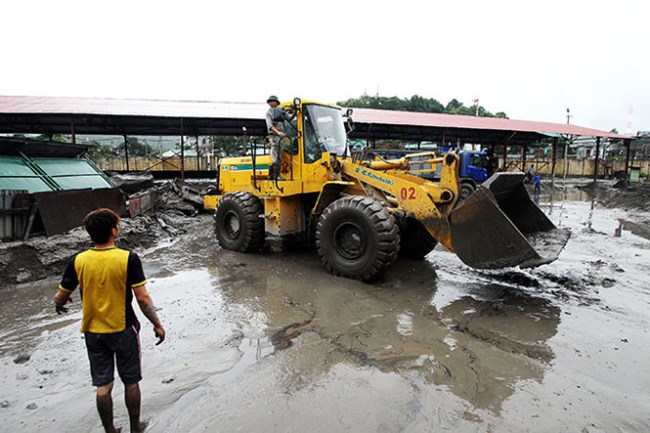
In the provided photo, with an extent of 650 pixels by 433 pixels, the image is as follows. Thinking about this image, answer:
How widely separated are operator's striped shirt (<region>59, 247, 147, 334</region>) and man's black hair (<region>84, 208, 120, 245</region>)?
79mm

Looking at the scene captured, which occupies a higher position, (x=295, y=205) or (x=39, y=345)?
(x=295, y=205)

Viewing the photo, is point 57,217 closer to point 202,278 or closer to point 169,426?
point 202,278

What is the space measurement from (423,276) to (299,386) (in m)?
3.22

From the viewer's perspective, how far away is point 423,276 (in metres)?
5.64

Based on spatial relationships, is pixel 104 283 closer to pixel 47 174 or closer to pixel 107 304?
pixel 107 304

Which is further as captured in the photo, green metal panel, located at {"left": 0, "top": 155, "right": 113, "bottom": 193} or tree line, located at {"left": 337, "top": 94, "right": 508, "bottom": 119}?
tree line, located at {"left": 337, "top": 94, "right": 508, "bottom": 119}

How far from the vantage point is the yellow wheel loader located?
444 centimetres

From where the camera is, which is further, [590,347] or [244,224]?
[244,224]

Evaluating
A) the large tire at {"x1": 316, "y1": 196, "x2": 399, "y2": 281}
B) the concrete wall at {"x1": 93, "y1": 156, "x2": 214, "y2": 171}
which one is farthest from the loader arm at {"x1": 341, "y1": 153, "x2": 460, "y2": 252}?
the concrete wall at {"x1": 93, "y1": 156, "x2": 214, "y2": 171}

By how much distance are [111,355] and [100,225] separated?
2.72 feet

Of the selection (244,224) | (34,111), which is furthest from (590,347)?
(34,111)

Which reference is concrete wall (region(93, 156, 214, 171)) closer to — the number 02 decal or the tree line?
the number 02 decal

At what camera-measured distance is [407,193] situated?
5.18m

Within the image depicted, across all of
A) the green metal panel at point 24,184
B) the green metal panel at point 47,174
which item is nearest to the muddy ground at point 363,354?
the green metal panel at point 24,184
